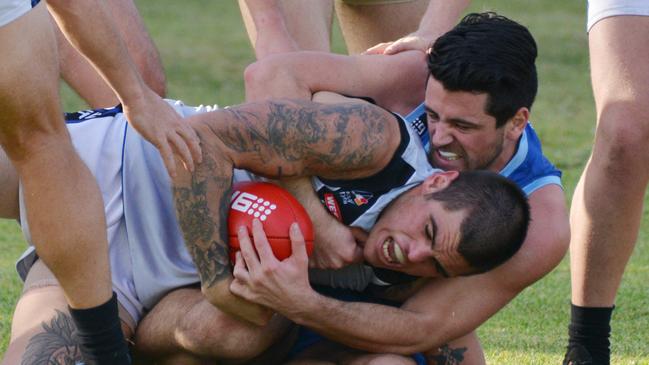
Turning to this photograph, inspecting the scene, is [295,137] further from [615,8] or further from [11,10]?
[615,8]

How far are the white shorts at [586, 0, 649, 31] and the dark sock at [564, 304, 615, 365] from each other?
115 cm

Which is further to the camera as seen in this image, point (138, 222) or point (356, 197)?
point (138, 222)

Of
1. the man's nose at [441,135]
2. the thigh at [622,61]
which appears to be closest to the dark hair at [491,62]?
the man's nose at [441,135]

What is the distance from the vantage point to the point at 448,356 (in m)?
4.85

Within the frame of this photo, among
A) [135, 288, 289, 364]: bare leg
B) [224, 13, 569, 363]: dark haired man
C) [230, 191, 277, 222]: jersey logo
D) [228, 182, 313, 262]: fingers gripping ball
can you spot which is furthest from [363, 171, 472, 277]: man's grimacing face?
[135, 288, 289, 364]: bare leg

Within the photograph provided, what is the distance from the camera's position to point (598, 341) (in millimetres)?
4973

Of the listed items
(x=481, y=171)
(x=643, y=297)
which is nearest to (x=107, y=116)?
(x=481, y=171)

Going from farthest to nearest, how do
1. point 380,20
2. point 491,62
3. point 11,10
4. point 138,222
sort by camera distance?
point 380,20, point 491,62, point 138,222, point 11,10

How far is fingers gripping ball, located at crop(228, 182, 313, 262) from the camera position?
4352 mm

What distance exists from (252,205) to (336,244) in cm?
34

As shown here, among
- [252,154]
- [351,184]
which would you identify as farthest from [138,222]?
[351,184]

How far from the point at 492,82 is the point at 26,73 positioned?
1.86 metres

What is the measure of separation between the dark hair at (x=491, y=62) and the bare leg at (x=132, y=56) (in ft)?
5.42

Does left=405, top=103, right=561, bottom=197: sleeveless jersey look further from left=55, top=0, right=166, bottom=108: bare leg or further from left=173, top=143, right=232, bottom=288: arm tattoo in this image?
left=55, top=0, right=166, bottom=108: bare leg
